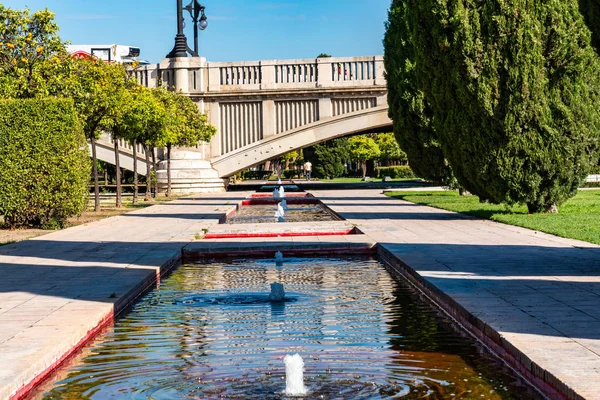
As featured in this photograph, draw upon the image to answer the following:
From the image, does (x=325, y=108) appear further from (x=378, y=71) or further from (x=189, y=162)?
(x=189, y=162)

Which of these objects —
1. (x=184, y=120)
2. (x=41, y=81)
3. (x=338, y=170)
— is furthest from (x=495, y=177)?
(x=338, y=170)

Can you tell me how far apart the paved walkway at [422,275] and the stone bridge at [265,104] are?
2560cm

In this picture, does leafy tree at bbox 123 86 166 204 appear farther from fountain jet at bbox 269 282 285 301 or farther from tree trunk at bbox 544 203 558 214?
fountain jet at bbox 269 282 285 301

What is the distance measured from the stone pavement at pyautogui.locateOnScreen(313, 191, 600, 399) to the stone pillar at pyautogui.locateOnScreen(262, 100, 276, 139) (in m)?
28.2

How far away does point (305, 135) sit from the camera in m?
46.8

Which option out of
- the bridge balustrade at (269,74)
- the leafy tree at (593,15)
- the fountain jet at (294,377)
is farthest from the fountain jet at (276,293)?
the bridge balustrade at (269,74)

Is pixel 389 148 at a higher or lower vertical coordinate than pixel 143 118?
lower

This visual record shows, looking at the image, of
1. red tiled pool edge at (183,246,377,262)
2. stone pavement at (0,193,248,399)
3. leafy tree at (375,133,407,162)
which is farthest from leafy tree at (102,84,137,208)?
leafy tree at (375,133,407,162)

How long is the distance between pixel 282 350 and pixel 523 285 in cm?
325

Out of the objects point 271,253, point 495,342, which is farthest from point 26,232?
point 495,342

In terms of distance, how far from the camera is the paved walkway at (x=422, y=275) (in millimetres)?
6672

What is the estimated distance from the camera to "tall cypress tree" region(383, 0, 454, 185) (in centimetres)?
3200

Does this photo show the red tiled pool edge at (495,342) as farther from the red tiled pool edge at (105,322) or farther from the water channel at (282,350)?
the red tiled pool edge at (105,322)

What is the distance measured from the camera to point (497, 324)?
7.61 m
